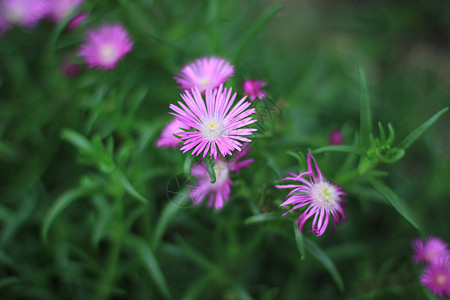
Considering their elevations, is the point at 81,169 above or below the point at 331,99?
below

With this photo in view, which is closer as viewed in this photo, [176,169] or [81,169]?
[176,169]

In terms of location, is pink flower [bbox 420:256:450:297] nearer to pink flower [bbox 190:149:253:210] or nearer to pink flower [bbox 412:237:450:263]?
pink flower [bbox 412:237:450:263]

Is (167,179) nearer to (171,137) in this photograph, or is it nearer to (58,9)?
(171,137)

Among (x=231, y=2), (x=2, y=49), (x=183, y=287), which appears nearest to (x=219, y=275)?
(x=183, y=287)

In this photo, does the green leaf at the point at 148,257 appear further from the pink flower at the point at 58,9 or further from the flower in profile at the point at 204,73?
the pink flower at the point at 58,9

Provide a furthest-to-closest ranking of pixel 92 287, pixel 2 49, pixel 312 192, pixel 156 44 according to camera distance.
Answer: pixel 2 49, pixel 156 44, pixel 92 287, pixel 312 192

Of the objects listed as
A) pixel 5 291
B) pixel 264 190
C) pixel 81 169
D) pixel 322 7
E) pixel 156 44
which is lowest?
pixel 5 291

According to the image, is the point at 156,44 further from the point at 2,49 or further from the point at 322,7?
the point at 322,7
